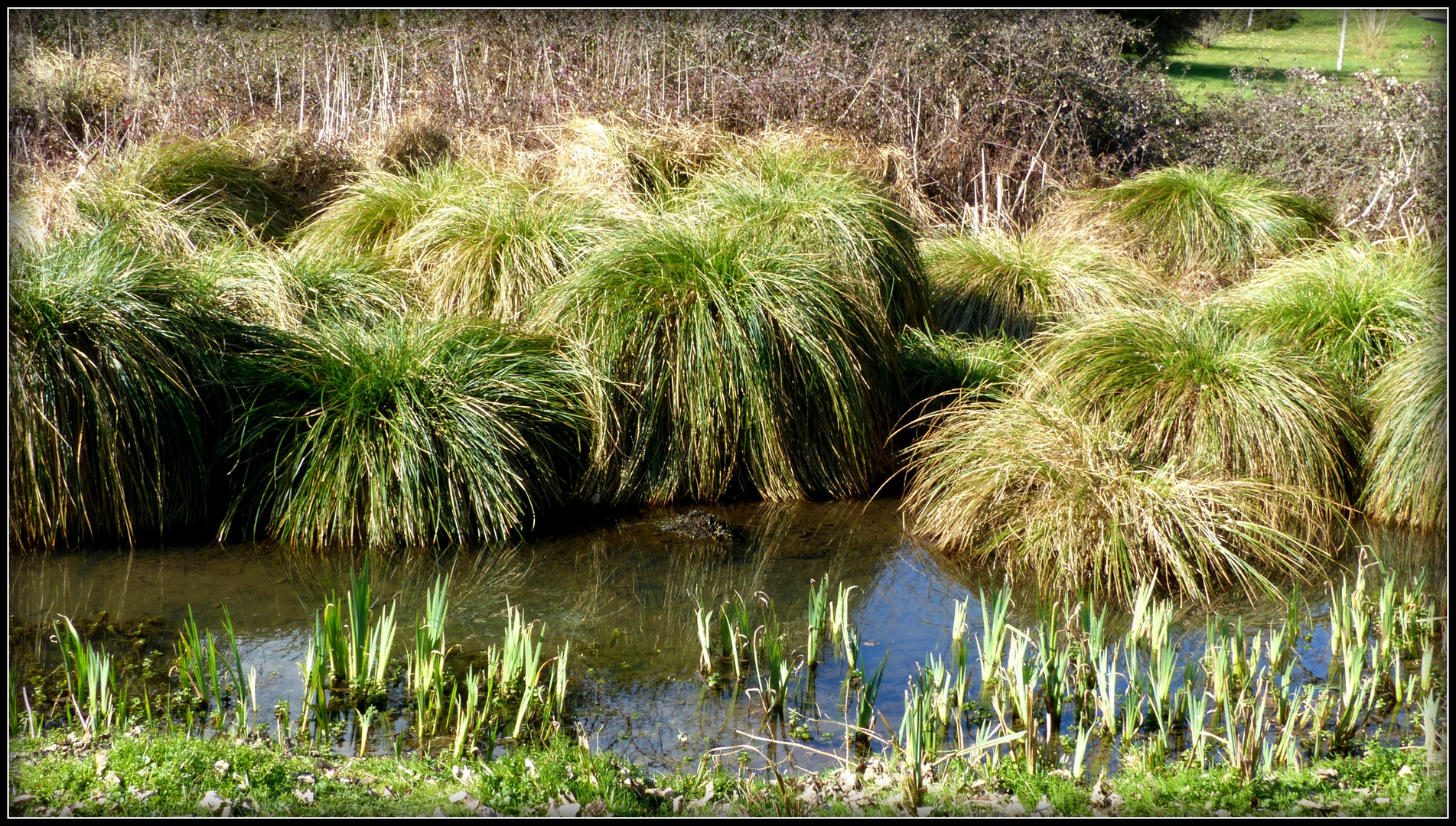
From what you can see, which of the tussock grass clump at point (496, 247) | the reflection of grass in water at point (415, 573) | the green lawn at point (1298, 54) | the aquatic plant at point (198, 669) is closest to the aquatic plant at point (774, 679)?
the reflection of grass in water at point (415, 573)

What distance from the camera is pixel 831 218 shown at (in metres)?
7.37

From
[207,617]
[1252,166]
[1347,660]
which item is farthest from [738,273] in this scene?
[1252,166]

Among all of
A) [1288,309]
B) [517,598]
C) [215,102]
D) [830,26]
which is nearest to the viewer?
[517,598]

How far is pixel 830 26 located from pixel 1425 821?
11407 mm

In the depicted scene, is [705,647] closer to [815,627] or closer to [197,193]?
[815,627]

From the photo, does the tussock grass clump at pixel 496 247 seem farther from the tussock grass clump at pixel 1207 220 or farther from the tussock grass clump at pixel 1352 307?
the tussock grass clump at pixel 1207 220

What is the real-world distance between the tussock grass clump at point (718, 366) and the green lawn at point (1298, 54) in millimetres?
10194

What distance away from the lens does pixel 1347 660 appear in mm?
3906

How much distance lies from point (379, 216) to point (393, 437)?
3022 mm

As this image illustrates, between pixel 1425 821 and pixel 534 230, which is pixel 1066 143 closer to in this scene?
pixel 534 230

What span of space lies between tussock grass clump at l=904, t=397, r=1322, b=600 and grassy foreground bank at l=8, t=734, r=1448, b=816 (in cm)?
186

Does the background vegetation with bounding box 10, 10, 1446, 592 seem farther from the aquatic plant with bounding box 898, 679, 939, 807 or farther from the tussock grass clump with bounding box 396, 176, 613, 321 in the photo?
the aquatic plant with bounding box 898, 679, 939, 807

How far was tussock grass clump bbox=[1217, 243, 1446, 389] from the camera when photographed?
707cm

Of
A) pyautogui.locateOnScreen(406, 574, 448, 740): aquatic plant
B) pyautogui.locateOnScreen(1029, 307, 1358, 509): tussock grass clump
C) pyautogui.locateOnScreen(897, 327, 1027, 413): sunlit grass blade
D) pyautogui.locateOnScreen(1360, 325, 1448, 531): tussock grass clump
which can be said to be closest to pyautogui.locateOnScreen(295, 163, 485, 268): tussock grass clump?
pyautogui.locateOnScreen(897, 327, 1027, 413): sunlit grass blade
